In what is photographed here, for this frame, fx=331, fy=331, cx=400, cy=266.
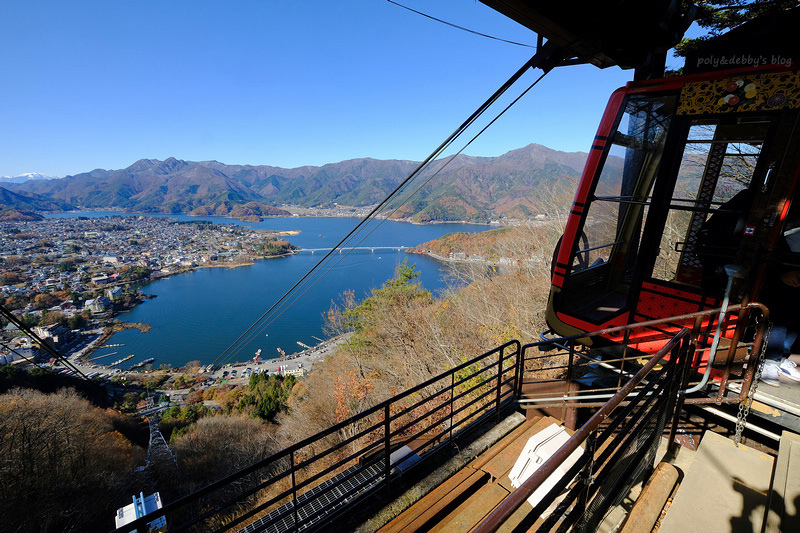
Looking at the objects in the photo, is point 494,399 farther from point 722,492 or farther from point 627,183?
point 627,183

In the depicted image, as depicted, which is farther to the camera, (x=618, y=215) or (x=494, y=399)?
(x=618, y=215)

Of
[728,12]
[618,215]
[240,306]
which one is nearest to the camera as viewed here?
[618,215]

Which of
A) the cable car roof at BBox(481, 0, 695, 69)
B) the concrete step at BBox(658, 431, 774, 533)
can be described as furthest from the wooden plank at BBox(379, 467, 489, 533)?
the cable car roof at BBox(481, 0, 695, 69)

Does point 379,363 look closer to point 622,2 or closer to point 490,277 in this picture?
point 490,277

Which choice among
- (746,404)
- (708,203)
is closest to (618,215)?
(708,203)

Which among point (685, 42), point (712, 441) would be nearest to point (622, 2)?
point (712, 441)

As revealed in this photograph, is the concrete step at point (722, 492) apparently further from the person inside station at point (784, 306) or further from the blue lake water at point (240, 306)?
the blue lake water at point (240, 306)

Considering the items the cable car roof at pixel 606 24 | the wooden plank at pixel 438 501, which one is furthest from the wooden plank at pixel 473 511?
the cable car roof at pixel 606 24
